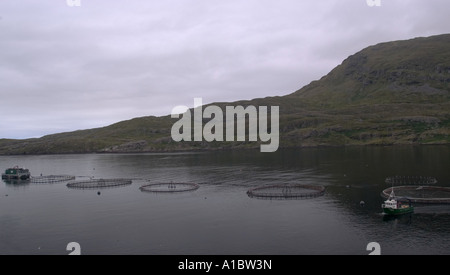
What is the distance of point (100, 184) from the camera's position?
622 ft

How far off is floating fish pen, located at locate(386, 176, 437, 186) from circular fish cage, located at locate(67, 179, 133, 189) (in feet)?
423

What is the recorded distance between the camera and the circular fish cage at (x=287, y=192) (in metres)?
140

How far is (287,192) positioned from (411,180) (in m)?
61.3

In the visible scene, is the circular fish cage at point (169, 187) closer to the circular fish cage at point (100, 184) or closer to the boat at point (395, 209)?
the circular fish cage at point (100, 184)

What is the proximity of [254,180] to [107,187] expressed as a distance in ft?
243

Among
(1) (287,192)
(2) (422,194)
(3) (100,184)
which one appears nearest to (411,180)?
(2) (422,194)

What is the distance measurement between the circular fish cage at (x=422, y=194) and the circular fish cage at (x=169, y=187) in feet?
269

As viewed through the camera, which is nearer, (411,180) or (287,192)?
(287,192)

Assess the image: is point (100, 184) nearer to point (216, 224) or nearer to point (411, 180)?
point (216, 224)

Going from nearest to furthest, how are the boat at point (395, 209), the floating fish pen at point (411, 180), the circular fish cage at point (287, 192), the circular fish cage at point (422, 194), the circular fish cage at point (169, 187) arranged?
1. the boat at point (395, 209)
2. the circular fish cage at point (422, 194)
3. the circular fish cage at point (287, 192)
4. the floating fish pen at point (411, 180)
5. the circular fish cage at point (169, 187)

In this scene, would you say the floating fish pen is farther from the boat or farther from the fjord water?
the boat

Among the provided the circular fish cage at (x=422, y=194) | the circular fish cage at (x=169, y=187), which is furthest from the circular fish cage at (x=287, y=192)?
the circular fish cage at (x=169, y=187)
